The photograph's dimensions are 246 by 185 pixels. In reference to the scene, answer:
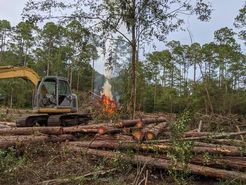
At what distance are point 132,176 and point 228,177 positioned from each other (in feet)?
6.07

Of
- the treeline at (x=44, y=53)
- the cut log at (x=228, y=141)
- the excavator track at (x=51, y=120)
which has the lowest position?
the cut log at (x=228, y=141)

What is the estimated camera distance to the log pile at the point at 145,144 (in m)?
8.16

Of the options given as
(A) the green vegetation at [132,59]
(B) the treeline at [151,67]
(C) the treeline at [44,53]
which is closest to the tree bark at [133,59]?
(A) the green vegetation at [132,59]

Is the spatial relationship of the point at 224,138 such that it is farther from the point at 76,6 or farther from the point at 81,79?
the point at 81,79

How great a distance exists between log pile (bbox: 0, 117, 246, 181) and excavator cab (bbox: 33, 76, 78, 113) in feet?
13.1

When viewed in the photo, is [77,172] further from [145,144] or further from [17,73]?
[17,73]

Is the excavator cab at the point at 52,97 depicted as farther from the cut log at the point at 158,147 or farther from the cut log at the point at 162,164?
the cut log at the point at 162,164

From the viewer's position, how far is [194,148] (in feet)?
28.4

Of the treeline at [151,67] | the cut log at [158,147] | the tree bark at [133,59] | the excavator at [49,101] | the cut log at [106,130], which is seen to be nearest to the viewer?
the cut log at [158,147]

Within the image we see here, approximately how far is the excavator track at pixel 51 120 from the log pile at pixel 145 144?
328cm

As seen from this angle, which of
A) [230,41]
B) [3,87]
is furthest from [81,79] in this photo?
[230,41]

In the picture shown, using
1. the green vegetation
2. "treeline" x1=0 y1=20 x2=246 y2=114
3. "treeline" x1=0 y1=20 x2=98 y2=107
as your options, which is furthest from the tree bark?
"treeline" x1=0 y1=20 x2=98 y2=107

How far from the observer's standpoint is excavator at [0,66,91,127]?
572 inches

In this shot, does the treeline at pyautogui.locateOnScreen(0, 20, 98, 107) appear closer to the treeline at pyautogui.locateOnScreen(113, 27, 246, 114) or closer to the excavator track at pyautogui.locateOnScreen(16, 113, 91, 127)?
the treeline at pyautogui.locateOnScreen(113, 27, 246, 114)
